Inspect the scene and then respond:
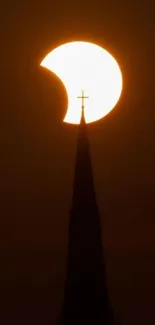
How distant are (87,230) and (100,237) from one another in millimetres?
139

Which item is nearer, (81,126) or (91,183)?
(81,126)

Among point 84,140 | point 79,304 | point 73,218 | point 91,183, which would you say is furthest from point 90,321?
point 84,140

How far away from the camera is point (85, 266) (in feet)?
12.5

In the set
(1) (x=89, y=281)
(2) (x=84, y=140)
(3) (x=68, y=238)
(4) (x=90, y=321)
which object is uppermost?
(2) (x=84, y=140)

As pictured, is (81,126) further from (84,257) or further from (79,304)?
(79,304)

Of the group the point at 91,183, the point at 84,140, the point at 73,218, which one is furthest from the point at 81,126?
the point at 73,218

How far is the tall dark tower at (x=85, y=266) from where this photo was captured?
3725 mm

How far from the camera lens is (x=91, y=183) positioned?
3754 mm

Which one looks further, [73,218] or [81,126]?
[73,218]

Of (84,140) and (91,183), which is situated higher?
(84,140)

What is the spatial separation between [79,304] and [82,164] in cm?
109

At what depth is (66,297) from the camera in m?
3.69

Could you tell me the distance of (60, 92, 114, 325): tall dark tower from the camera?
3725 mm

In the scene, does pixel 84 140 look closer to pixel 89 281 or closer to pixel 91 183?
pixel 91 183
